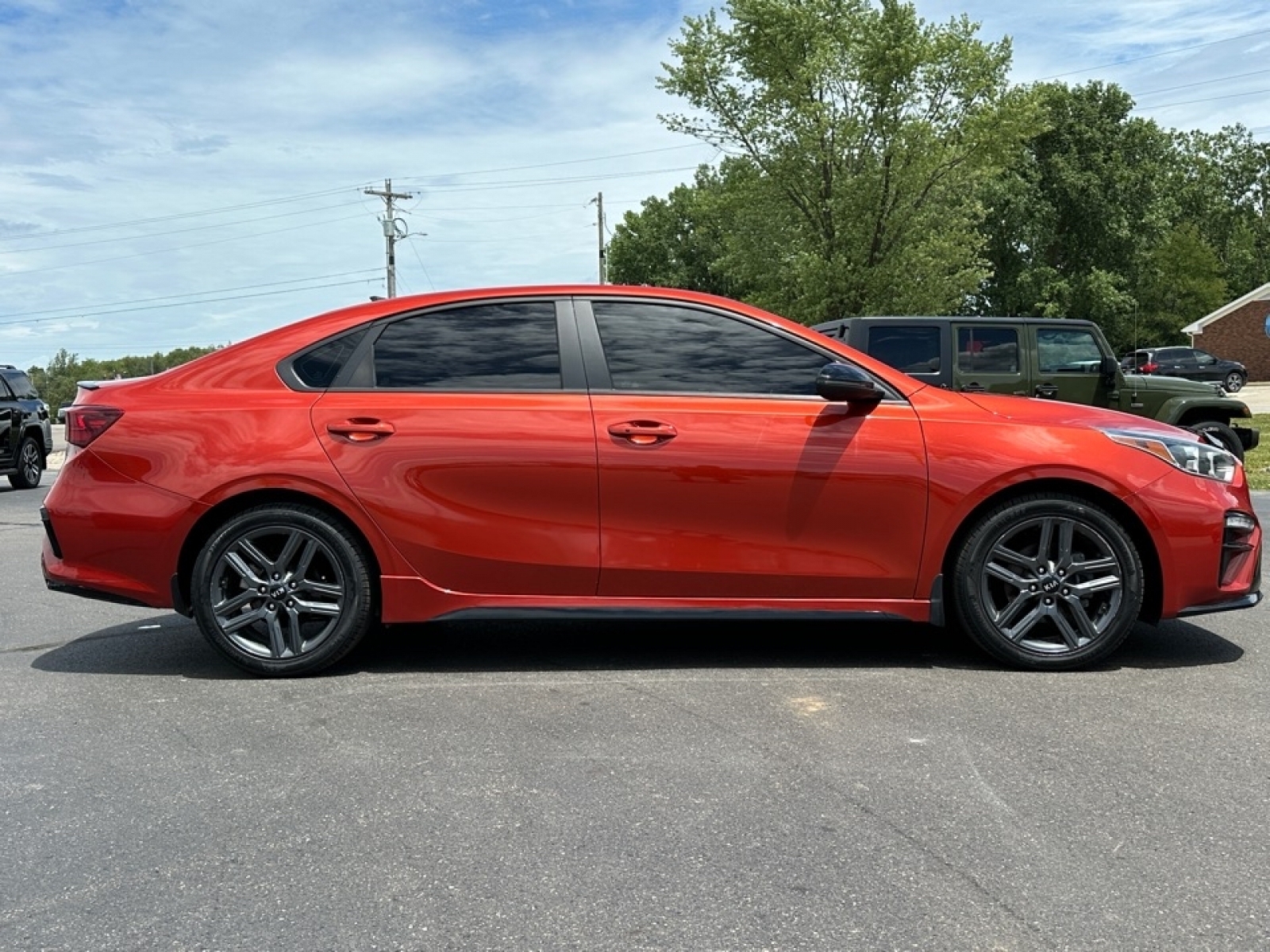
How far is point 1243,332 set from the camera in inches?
2004

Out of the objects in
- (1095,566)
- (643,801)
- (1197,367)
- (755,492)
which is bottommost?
(643,801)

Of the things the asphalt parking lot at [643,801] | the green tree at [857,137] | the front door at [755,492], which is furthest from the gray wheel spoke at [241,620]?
the green tree at [857,137]

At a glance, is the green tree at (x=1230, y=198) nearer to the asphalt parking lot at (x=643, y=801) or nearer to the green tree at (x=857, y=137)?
the green tree at (x=857, y=137)

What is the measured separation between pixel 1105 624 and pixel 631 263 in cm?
Result: 6822

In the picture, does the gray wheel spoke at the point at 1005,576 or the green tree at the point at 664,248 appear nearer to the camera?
the gray wheel spoke at the point at 1005,576

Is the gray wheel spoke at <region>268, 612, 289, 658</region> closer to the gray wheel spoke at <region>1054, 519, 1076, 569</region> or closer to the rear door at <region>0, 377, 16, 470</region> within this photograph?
the gray wheel spoke at <region>1054, 519, 1076, 569</region>

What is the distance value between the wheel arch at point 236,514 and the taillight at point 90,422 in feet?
1.94

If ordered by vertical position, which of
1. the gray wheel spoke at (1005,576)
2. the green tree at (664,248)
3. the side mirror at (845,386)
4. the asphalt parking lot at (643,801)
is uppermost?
the green tree at (664,248)

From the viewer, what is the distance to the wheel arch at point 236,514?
4555 millimetres

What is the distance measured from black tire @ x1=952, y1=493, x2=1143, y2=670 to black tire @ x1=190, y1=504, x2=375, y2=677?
253 cm

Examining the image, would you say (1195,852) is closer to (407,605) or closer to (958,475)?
(958,475)

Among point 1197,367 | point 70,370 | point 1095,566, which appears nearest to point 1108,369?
point 1095,566

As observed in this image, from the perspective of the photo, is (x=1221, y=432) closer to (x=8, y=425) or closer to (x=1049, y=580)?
(x=1049, y=580)

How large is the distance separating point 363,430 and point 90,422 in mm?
1197
